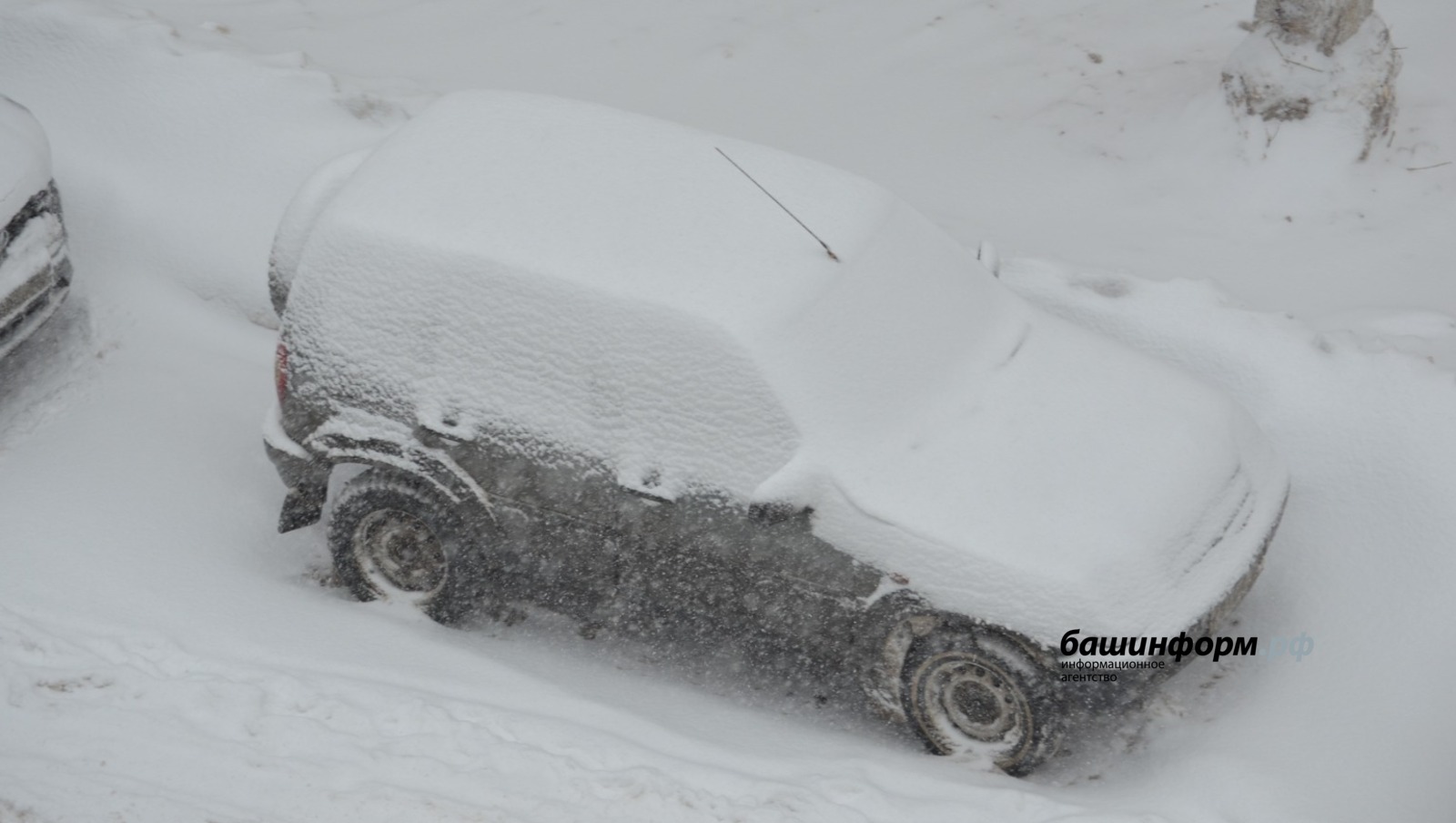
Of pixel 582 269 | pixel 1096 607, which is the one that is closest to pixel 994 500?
pixel 1096 607

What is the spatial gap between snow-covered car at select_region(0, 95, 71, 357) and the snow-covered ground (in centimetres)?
35

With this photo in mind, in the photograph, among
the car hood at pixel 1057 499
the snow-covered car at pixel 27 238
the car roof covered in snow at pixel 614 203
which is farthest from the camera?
the snow-covered car at pixel 27 238

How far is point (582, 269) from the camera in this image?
4.48m

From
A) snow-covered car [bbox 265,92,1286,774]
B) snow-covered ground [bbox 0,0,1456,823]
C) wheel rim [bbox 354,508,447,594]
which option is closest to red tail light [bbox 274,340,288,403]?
snow-covered car [bbox 265,92,1286,774]

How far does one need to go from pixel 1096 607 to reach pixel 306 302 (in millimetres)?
2930

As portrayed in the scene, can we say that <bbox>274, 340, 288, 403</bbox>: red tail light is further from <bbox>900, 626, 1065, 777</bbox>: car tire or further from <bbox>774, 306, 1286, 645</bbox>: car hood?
<bbox>900, 626, 1065, 777</bbox>: car tire

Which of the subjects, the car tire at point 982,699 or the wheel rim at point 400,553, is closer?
the car tire at point 982,699

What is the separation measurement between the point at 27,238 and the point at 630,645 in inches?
132

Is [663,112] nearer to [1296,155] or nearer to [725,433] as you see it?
[1296,155]

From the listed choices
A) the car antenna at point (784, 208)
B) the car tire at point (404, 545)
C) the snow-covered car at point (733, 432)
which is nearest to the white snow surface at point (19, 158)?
the snow-covered car at point (733, 432)

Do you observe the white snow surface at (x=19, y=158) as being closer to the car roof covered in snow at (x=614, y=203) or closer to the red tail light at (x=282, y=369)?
the red tail light at (x=282, y=369)

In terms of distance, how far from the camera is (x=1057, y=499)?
14.3 feet

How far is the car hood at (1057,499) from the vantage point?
4.18m

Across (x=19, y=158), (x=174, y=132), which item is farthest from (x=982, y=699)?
(x=174, y=132)
